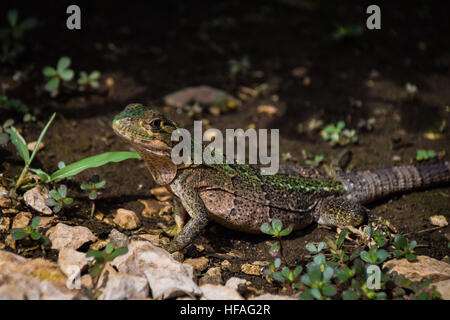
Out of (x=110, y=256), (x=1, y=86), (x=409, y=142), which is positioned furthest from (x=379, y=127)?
(x=1, y=86)

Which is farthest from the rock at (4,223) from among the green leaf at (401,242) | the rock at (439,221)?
the rock at (439,221)

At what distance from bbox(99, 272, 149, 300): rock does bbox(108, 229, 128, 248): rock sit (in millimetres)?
625

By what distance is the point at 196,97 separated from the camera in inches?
292

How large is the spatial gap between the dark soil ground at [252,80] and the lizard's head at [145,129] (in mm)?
1047

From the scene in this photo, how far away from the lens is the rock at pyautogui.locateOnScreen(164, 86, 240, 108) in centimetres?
730

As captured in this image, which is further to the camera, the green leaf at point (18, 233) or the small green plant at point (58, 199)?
the small green plant at point (58, 199)

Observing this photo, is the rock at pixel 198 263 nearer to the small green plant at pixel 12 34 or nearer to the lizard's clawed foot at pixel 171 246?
the lizard's clawed foot at pixel 171 246

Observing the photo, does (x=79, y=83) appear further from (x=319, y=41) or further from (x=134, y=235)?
(x=319, y=41)

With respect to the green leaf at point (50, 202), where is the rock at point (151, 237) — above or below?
below

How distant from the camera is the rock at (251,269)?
4441mm

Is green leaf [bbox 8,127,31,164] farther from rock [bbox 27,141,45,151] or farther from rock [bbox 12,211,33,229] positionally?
rock [bbox 27,141,45,151]

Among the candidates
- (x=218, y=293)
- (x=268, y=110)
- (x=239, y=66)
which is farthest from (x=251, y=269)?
(x=239, y=66)

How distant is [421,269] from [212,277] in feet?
6.73
